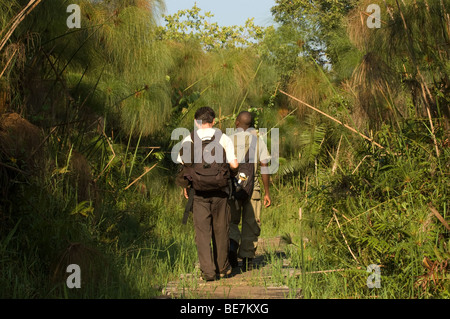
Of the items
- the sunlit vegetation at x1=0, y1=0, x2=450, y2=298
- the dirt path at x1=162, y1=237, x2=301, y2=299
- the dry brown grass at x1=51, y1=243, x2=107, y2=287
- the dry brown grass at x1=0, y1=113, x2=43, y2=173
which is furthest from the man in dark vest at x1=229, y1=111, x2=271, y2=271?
the dry brown grass at x1=0, y1=113, x2=43, y2=173

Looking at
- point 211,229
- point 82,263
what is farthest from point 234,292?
point 82,263

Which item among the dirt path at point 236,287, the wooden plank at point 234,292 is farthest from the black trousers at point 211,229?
the wooden plank at point 234,292

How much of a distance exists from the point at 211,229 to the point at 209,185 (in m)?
0.44

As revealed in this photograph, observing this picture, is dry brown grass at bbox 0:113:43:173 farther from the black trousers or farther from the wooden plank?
the wooden plank

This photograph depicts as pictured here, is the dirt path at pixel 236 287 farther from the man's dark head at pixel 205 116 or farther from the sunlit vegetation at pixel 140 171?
the man's dark head at pixel 205 116

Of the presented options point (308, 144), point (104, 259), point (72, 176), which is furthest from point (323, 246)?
point (308, 144)

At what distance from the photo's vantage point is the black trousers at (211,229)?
5.36 metres

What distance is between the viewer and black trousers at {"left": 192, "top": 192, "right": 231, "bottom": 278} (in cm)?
536

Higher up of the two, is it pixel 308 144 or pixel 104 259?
pixel 308 144

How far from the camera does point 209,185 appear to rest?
208 inches

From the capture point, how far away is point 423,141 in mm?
5367

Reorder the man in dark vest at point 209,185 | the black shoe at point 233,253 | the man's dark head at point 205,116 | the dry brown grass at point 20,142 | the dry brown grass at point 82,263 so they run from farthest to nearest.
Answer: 1. the black shoe at point 233,253
2. the man's dark head at point 205,116
3. the man in dark vest at point 209,185
4. the dry brown grass at point 20,142
5. the dry brown grass at point 82,263
